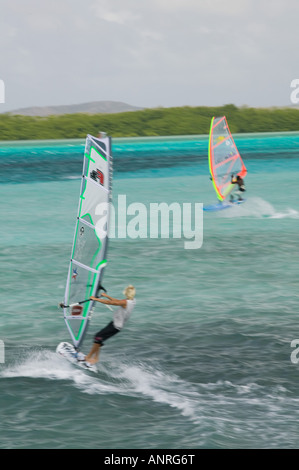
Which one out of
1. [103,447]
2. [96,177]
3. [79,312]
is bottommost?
[103,447]

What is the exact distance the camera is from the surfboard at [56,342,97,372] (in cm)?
1552

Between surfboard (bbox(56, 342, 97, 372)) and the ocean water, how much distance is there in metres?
0.18

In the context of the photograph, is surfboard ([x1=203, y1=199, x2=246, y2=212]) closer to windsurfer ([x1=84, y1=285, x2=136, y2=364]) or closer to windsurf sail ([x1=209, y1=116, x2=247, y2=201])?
windsurf sail ([x1=209, y1=116, x2=247, y2=201])

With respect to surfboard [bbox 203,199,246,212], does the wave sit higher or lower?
lower

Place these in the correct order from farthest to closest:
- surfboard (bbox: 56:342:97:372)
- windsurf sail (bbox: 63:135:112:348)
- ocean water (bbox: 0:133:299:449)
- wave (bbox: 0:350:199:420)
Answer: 1. surfboard (bbox: 56:342:97:372)
2. windsurf sail (bbox: 63:135:112:348)
3. wave (bbox: 0:350:199:420)
4. ocean water (bbox: 0:133:299:449)

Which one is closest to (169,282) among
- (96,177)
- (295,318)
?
(295,318)

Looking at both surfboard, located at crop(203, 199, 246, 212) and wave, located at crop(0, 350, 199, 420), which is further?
surfboard, located at crop(203, 199, 246, 212)

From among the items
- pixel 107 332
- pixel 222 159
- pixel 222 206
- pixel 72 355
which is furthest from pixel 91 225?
pixel 222 206

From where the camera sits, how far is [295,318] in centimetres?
1952

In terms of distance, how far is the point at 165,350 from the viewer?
667 inches

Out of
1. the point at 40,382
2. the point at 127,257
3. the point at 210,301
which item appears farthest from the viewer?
the point at 127,257

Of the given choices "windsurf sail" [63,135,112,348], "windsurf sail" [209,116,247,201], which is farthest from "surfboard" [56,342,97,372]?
"windsurf sail" [209,116,247,201]

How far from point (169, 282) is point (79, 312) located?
30.7 ft

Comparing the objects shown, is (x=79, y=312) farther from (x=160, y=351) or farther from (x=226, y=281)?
(x=226, y=281)
